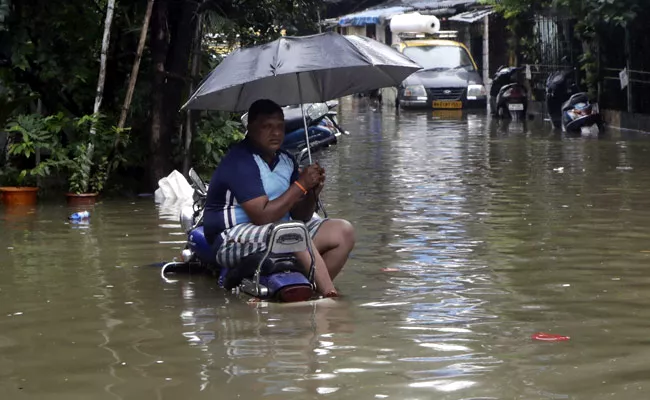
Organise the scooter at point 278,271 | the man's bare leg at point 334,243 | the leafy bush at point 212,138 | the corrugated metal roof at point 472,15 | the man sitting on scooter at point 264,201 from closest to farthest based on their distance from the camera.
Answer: the scooter at point 278,271 → the man sitting on scooter at point 264,201 → the man's bare leg at point 334,243 → the leafy bush at point 212,138 → the corrugated metal roof at point 472,15

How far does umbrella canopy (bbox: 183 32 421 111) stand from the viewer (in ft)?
26.2

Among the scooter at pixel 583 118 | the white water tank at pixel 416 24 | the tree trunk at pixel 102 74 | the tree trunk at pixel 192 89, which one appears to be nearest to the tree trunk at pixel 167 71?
the tree trunk at pixel 192 89

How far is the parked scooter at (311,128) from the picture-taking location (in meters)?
19.6

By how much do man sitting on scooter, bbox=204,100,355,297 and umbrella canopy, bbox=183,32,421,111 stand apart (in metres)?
0.32

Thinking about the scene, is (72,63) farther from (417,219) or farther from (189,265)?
(189,265)

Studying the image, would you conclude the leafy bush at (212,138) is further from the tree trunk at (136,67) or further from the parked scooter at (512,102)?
the parked scooter at (512,102)

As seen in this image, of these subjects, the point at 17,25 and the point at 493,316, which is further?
the point at 17,25

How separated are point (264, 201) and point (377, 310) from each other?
0.94 m

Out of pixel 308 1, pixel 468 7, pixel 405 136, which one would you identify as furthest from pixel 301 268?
pixel 468 7

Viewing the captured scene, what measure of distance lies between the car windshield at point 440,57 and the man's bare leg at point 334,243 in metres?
25.8

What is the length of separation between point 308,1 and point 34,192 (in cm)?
406

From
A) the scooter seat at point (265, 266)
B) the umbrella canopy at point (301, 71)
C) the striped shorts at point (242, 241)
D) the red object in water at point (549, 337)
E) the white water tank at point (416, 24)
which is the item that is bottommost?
the red object in water at point (549, 337)

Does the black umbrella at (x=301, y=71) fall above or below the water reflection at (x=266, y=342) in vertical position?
above

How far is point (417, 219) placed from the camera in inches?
460
